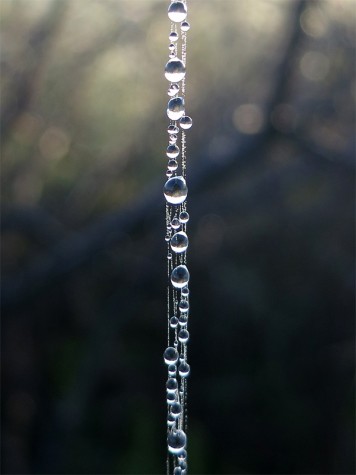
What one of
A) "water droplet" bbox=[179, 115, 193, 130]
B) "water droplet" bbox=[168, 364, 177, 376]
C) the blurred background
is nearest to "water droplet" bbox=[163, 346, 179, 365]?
"water droplet" bbox=[168, 364, 177, 376]

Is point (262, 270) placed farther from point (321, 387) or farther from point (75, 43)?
point (75, 43)

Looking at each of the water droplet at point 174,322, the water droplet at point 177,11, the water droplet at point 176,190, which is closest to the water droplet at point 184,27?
the water droplet at point 177,11

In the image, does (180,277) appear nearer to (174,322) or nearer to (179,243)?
Answer: (179,243)

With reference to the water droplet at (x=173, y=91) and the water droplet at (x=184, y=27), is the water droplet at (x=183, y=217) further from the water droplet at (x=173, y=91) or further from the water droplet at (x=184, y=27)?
the water droplet at (x=184, y=27)

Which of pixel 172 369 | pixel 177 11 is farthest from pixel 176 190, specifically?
pixel 172 369

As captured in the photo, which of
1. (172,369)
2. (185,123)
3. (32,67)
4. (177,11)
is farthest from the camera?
(32,67)

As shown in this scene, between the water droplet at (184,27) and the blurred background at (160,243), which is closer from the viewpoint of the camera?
the water droplet at (184,27)

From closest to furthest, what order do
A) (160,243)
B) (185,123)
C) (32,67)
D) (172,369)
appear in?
(185,123), (172,369), (160,243), (32,67)

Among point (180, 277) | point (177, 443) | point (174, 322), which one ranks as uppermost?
point (180, 277)

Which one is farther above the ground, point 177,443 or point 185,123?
point 185,123
